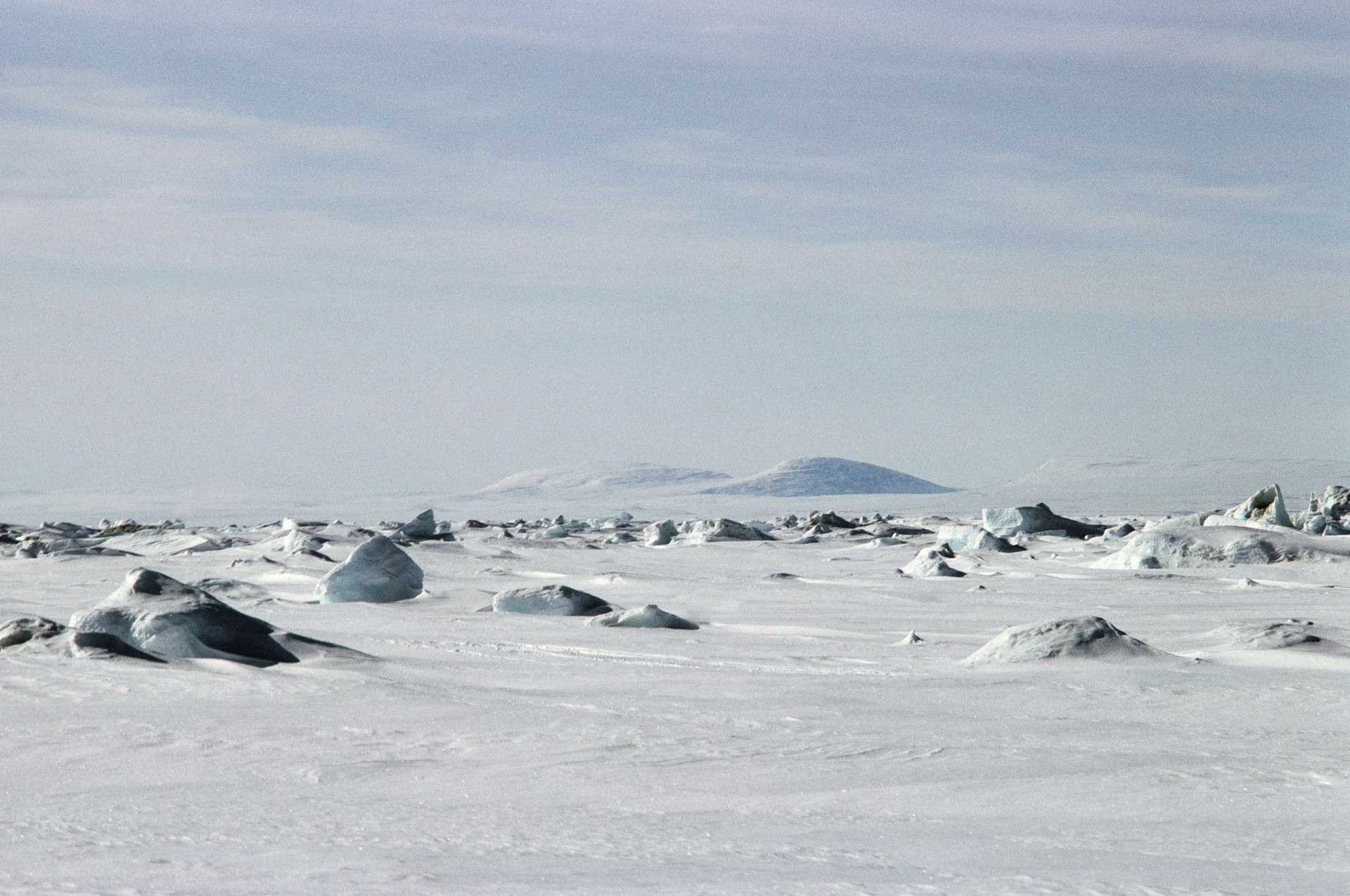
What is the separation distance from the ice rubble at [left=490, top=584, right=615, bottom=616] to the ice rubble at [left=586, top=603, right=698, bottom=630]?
0.23m

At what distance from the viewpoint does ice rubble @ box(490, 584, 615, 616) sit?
14.9 feet

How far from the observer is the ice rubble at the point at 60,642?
2.97m

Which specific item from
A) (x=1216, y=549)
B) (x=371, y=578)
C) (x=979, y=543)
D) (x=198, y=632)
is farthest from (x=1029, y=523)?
(x=198, y=632)

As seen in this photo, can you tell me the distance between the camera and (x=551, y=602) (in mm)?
4547

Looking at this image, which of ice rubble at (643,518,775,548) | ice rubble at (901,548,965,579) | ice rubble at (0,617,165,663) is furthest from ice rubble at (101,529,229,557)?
ice rubble at (0,617,165,663)

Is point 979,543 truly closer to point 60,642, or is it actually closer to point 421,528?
point 421,528

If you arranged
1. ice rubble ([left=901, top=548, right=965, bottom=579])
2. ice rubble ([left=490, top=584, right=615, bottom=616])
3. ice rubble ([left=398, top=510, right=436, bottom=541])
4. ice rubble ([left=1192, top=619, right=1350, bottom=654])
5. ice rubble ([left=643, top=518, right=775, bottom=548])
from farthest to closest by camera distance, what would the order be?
ice rubble ([left=398, top=510, right=436, bottom=541]), ice rubble ([left=643, top=518, right=775, bottom=548]), ice rubble ([left=901, top=548, right=965, bottom=579]), ice rubble ([left=490, top=584, right=615, bottom=616]), ice rubble ([left=1192, top=619, right=1350, bottom=654])

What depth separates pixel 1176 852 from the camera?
161 cm

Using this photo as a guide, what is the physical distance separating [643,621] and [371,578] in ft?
4.90

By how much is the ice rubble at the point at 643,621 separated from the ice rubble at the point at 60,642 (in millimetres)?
1592

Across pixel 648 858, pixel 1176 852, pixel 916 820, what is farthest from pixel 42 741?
pixel 1176 852

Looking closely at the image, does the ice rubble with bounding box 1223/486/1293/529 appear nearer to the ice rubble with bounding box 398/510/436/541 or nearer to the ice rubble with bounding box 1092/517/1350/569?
the ice rubble with bounding box 1092/517/1350/569

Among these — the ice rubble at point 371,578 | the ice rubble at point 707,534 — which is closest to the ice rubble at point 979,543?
the ice rubble at point 707,534

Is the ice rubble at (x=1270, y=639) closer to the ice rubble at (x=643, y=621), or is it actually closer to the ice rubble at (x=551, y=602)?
the ice rubble at (x=643, y=621)
